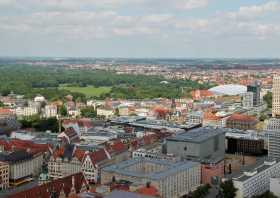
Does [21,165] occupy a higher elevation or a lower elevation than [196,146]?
lower

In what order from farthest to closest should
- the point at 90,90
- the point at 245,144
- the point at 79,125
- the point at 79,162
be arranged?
the point at 90,90 → the point at 79,125 → the point at 245,144 → the point at 79,162

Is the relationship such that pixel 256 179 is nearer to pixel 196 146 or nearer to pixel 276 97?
pixel 196 146

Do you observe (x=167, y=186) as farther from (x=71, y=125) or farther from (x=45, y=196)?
(x=71, y=125)

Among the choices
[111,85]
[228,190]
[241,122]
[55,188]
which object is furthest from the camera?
[111,85]

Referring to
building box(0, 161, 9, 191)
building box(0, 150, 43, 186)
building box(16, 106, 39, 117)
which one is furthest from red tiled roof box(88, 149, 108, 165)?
building box(16, 106, 39, 117)

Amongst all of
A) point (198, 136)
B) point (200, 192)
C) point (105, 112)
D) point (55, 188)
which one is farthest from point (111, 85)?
point (55, 188)

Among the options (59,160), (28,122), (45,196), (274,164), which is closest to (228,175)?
(274,164)
